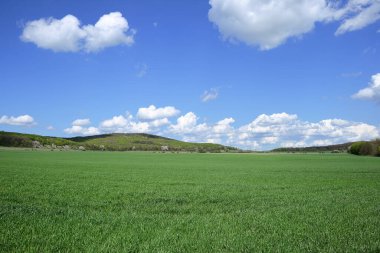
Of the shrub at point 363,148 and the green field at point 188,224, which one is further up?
the shrub at point 363,148

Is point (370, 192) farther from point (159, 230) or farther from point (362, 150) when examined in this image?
point (362, 150)

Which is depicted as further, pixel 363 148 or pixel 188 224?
pixel 363 148

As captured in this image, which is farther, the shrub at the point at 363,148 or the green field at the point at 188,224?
the shrub at the point at 363,148

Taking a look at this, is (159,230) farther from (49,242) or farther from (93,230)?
(49,242)

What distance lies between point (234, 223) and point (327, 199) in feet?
30.7

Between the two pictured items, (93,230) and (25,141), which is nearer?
(93,230)

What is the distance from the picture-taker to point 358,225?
12.6 metres

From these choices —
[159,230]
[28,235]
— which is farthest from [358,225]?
[28,235]

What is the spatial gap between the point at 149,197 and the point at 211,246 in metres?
10.6

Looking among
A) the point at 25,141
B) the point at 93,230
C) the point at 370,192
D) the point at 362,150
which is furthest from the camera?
the point at 25,141

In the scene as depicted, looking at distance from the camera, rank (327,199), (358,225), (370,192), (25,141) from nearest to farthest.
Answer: (358,225) < (327,199) < (370,192) < (25,141)

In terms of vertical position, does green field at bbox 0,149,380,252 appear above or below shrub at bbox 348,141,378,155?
below

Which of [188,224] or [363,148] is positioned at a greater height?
[363,148]

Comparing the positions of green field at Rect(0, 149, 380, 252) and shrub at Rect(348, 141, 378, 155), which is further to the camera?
shrub at Rect(348, 141, 378, 155)
